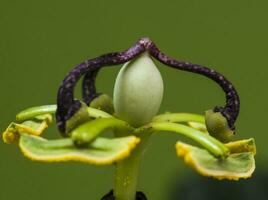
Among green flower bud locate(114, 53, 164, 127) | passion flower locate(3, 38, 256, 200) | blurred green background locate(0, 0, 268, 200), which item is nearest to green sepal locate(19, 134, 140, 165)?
passion flower locate(3, 38, 256, 200)

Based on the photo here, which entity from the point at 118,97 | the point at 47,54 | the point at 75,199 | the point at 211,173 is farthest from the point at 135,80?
the point at 75,199

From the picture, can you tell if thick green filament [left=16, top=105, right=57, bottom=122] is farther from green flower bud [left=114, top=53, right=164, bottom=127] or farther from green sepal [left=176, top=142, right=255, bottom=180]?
green sepal [left=176, top=142, right=255, bottom=180]

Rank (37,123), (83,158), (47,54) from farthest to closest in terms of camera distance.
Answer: (47,54), (37,123), (83,158)

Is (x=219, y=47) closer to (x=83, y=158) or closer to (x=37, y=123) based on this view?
(x=37, y=123)

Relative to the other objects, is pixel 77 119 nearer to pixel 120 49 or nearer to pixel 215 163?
pixel 215 163

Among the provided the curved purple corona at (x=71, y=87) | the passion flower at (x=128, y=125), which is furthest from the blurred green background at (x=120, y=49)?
the curved purple corona at (x=71, y=87)

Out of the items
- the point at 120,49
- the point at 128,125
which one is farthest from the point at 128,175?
the point at 120,49

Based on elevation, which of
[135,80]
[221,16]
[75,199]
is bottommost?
[75,199]
